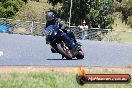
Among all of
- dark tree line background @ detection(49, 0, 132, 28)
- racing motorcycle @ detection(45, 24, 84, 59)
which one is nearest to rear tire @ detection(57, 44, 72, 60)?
racing motorcycle @ detection(45, 24, 84, 59)

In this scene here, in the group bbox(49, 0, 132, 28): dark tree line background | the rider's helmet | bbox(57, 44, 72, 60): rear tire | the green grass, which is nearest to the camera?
the rider's helmet

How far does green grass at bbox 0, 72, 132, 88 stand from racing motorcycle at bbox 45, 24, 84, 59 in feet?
3.97

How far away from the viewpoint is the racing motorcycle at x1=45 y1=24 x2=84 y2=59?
10992 millimetres

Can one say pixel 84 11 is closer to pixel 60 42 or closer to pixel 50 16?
pixel 60 42

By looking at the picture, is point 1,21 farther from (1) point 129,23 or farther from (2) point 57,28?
(2) point 57,28

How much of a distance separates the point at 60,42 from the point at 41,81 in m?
3.03

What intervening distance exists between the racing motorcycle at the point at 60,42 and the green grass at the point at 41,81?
121 cm

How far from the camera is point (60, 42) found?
37.9 feet

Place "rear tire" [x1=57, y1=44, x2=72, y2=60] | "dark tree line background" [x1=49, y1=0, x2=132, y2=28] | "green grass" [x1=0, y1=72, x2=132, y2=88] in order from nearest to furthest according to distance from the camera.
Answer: "rear tire" [x1=57, y1=44, x2=72, y2=60]
"green grass" [x1=0, y1=72, x2=132, y2=88]
"dark tree line background" [x1=49, y1=0, x2=132, y2=28]

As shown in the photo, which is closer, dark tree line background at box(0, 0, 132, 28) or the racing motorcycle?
the racing motorcycle

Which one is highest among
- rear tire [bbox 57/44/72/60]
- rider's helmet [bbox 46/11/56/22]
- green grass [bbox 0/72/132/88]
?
rider's helmet [bbox 46/11/56/22]

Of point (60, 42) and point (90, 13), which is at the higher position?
point (60, 42)

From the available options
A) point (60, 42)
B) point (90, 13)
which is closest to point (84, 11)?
point (90, 13)

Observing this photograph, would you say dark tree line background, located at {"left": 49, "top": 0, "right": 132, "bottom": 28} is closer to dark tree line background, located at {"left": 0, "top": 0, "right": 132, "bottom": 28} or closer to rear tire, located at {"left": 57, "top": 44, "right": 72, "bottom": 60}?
dark tree line background, located at {"left": 0, "top": 0, "right": 132, "bottom": 28}
